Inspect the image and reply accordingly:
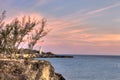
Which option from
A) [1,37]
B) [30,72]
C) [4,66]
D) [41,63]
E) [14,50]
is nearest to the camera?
[4,66]

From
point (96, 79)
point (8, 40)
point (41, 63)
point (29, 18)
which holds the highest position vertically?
point (29, 18)

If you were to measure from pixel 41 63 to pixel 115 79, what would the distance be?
46695mm

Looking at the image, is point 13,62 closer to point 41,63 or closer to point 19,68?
point 19,68

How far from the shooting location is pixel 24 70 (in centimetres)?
3538

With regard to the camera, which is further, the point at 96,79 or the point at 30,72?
the point at 96,79

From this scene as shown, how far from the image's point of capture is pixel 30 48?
1871 inches

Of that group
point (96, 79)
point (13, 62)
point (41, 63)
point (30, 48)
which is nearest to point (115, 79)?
point (96, 79)

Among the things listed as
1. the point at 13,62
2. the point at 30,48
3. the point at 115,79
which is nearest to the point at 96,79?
the point at 115,79

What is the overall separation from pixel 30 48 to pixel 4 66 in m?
14.1

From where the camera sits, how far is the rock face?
108 ft

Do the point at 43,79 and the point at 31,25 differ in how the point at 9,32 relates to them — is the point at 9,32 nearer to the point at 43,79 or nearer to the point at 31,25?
the point at 31,25

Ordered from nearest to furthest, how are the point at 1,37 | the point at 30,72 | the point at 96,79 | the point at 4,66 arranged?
the point at 4,66, the point at 30,72, the point at 1,37, the point at 96,79

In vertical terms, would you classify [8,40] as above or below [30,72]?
above

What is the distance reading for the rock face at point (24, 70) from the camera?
3288 centimetres
